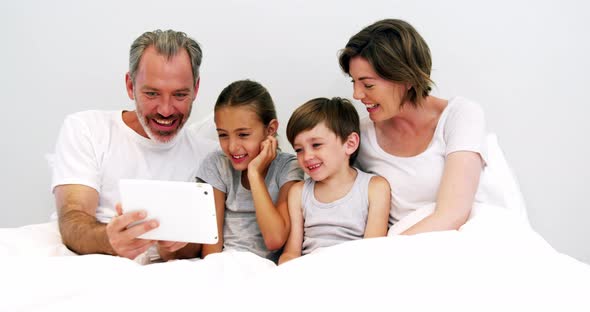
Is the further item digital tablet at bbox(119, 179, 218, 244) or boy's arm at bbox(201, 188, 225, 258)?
boy's arm at bbox(201, 188, 225, 258)

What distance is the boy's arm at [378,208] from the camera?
1.45 meters

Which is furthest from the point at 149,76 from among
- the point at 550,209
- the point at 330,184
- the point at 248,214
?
the point at 550,209

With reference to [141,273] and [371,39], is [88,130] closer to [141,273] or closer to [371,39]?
[141,273]

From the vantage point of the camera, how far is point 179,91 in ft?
5.34

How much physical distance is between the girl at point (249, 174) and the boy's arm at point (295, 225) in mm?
21

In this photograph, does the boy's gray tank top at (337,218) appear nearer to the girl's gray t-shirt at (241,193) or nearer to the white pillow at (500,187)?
the girl's gray t-shirt at (241,193)

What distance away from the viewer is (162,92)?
161cm

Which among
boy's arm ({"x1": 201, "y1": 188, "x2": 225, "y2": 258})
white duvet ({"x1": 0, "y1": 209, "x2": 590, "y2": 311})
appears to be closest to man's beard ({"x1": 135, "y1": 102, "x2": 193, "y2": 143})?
boy's arm ({"x1": 201, "y1": 188, "x2": 225, "y2": 258})

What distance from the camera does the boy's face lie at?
1.49 metres

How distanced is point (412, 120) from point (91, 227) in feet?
3.10

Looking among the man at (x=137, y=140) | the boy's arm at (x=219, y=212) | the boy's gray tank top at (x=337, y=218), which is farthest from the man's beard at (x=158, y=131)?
the boy's gray tank top at (x=337, y=218)

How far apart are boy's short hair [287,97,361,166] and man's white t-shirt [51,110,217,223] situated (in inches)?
→ 16.1

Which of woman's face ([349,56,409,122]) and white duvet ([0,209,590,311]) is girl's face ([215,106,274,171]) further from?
white duvet ([0,209,590,311])

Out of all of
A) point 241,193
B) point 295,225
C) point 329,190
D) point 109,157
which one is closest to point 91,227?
point 109,157
